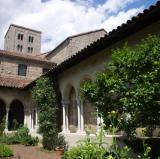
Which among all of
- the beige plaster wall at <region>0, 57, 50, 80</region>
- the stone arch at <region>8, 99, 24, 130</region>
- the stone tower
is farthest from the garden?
the stone tower

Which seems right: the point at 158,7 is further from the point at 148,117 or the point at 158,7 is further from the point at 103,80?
the point at 148,117

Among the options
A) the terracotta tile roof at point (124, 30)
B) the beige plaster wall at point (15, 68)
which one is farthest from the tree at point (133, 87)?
the beige plaster wall at point (15, 68)

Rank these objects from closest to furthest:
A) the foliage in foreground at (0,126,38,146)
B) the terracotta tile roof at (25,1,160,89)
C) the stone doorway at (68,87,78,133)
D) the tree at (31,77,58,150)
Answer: the terracotta tile roof at (25,1,160,89) < the tree at (31,77,58,150) < the stone doorway at (68,87,78,133) < the foliage in foreground at (0,126,38,146)

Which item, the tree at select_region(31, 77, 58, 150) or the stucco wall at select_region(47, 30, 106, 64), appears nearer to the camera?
the tree at select_region(31, 77, 58, 150)

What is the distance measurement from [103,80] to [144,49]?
1.41 metres

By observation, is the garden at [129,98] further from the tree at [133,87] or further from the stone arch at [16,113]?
the stone arch at [16,113]

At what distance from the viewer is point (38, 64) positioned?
25.2 meters

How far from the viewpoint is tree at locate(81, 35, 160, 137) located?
607cm

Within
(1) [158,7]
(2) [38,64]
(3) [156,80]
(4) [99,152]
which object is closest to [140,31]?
(1) [158,7]

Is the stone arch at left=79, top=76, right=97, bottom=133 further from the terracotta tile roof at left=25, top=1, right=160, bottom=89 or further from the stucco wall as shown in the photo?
the stucco wall

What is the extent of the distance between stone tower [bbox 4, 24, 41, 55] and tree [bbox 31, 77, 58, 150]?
51087mm

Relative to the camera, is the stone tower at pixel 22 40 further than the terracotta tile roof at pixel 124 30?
Yes

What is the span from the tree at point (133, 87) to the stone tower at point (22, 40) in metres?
Answer: 59.0

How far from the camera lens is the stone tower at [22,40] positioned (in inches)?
2559
